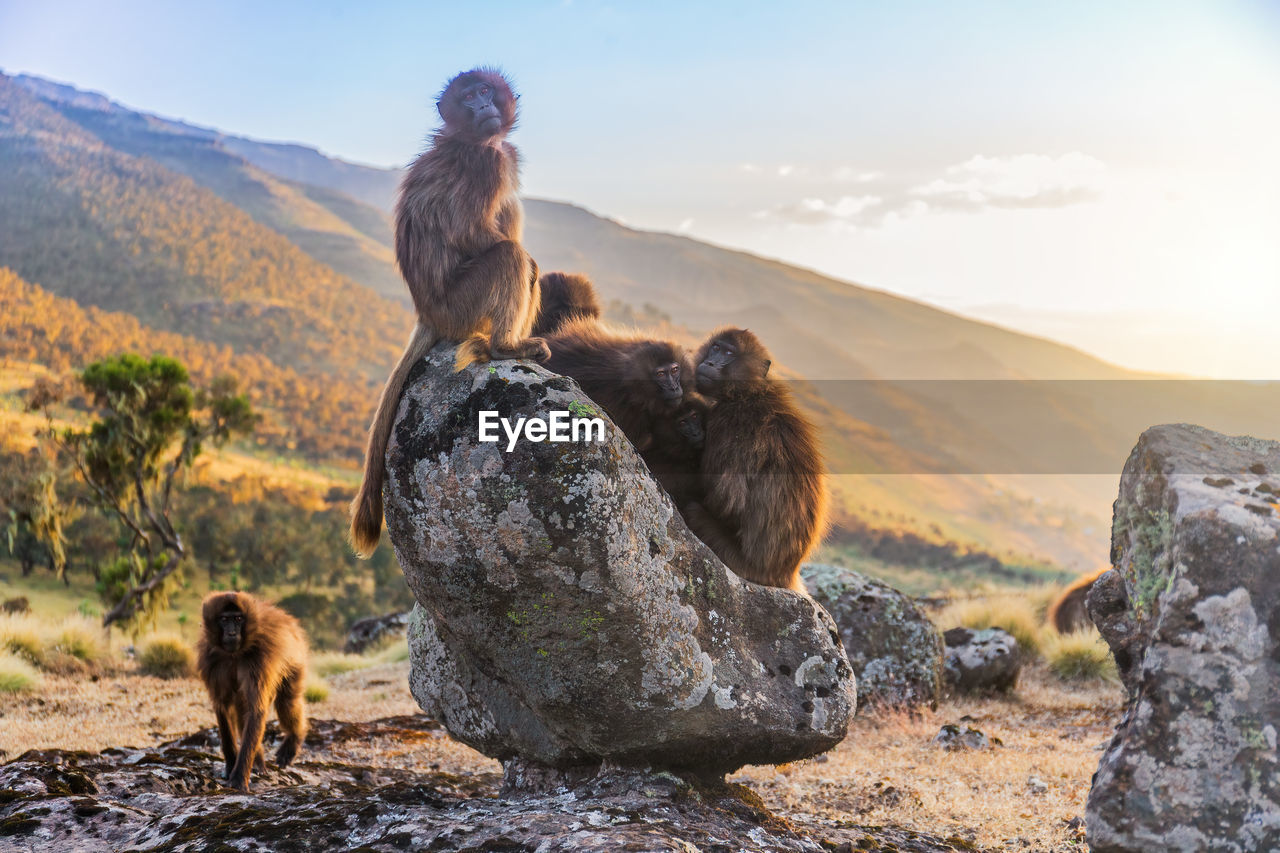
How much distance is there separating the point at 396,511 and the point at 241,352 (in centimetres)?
6693

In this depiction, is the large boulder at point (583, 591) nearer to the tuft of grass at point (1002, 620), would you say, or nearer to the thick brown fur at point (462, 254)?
the thick brown fur at point (462, 254)

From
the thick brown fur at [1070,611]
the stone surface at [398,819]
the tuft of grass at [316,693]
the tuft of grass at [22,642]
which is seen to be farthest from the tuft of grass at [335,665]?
the thick brown fur at [1070,611]

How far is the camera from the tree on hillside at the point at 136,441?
18819 mm

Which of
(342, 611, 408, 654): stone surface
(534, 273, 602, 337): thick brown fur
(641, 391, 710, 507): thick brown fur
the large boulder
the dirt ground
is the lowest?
(342, 611, 408, 654): stone surface

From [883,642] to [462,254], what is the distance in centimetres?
778

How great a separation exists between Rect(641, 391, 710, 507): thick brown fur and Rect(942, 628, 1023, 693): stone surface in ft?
26.0

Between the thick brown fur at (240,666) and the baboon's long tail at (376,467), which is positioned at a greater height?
the baboon's long tail at (376,467)

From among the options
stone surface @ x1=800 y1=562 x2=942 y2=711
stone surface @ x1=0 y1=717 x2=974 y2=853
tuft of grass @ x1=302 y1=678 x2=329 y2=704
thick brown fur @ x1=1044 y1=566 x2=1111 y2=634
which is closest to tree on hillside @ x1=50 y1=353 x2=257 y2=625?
tuft of grass @ x1=302 y1=678 x2=329 y2=704

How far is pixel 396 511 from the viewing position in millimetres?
5223

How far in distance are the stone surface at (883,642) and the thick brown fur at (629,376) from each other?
5.88 m

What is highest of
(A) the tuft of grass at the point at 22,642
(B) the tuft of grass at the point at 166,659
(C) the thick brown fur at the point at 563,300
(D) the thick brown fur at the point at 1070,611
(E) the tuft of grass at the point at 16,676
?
(C) the thick brown fur at the point at 563,300

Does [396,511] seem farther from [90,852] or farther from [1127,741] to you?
[1127,741]

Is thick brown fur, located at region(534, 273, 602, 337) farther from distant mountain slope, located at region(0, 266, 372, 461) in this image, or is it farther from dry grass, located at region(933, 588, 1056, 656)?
distant mountain slope, located at region(0, 266, 372, 461)

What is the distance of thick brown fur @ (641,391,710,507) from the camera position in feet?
20.6
